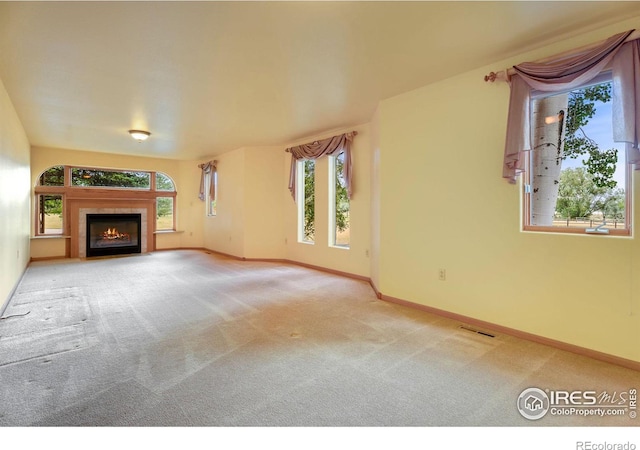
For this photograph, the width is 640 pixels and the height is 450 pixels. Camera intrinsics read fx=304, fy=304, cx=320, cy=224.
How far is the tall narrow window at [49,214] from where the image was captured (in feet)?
22.3

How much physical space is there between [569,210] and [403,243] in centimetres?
157

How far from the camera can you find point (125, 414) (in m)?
1.64

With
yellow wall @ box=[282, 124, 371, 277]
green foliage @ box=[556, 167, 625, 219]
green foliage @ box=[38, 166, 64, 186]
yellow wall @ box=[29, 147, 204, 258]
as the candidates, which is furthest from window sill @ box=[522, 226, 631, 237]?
green foliage @ box=[38, 166, 64, 186]

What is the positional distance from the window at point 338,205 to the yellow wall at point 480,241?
1.45m

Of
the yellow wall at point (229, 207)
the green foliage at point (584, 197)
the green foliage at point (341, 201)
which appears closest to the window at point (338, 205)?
the green foliage at point (341, 201)

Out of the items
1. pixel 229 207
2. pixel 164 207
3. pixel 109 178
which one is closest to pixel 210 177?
pixel 229 207

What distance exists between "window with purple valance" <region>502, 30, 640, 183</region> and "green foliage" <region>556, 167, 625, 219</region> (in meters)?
0.32

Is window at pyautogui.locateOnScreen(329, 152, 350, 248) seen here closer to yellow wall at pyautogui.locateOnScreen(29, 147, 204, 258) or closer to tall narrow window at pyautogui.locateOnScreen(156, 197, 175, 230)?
yellow wall at pyautogui.locateOnScreen(29, 147, 204, 258)

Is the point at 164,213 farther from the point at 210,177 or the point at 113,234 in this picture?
the point at 210,177

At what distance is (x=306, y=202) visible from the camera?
240 inches

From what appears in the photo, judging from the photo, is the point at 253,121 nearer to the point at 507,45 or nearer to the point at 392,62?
the point at 392,62

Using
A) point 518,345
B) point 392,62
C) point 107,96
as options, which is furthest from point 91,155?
point 518,345

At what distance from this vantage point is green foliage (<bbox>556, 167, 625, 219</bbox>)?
2.33m

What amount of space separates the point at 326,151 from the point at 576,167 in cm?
347
